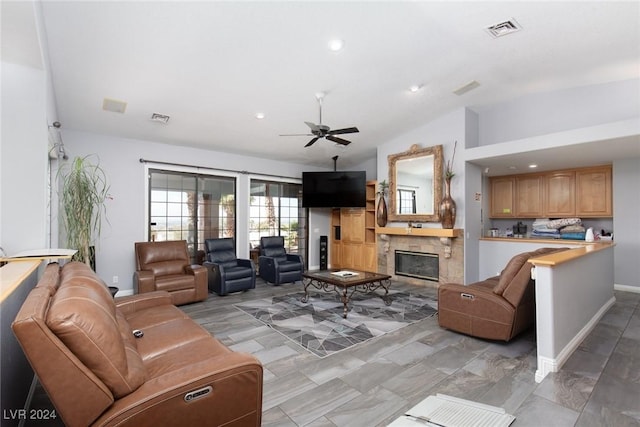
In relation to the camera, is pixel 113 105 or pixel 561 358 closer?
pixel 561 358

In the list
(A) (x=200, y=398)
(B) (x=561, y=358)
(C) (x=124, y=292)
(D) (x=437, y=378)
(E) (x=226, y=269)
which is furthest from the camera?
(E) (x=226, y=269)

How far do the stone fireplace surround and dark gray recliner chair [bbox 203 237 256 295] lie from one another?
2927 mm

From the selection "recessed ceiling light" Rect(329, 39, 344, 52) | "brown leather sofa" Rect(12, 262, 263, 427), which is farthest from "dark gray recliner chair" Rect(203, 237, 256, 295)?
"recessed ceiling light" Rect(329, 39, 344, 52)

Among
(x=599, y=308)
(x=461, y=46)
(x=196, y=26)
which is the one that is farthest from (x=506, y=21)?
(x=599, y=308)

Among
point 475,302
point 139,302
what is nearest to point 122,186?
point 139,302

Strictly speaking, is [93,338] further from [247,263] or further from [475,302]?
[247,263]

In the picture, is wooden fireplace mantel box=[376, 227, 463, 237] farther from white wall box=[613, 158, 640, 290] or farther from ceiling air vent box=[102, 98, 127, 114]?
ceiling air vent box=[102, 98, 127, 114]

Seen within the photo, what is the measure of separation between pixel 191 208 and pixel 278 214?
2.05 metres

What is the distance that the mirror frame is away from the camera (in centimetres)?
583

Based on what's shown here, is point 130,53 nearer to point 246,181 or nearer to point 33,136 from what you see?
point 33,136

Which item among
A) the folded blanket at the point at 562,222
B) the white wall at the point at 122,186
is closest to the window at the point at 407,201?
the folded blanket at the point at 562,222

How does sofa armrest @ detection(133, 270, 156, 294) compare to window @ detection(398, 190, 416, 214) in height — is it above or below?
below

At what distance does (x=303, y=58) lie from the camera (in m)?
3.66

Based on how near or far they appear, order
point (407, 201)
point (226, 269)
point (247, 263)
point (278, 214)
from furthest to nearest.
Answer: point (278, 214)
point (407, 201)
point (247, 263)
point (226, 269)
